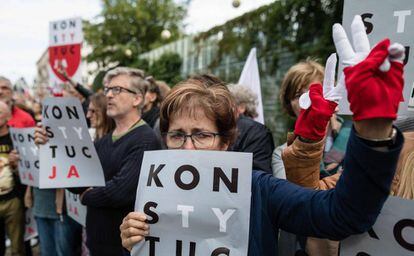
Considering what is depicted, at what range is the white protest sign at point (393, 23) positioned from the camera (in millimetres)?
1273

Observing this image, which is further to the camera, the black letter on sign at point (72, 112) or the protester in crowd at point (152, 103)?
the protester in crowd at point (152, 103)

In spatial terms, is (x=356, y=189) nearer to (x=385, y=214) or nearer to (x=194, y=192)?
(x=385, y=214)

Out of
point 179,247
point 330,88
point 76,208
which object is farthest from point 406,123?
point 76,208

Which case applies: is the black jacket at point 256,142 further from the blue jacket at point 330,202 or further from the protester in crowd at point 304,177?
the blue jacket at point 330,202

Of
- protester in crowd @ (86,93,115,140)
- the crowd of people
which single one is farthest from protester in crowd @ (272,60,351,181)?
protester in crowd @ (86,93,115,140)

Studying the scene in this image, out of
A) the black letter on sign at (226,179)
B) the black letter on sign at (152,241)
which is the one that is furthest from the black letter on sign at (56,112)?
the black letter on sign at (226,179)

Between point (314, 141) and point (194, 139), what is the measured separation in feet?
1.37

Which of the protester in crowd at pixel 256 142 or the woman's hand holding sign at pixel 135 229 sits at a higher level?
the protester in crowd at pixel 256 142

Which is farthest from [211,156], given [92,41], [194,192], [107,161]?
[92,41]

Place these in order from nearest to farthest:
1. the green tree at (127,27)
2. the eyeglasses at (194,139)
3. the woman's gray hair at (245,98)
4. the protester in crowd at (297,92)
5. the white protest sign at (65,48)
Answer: the eyeglasses at (194,139) < the protester in crowd at (297,92) < the woman's gray hair at (245,98) < the white protest sign at (65,48) < the green tree at (127,27)

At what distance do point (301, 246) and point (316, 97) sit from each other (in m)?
0.63

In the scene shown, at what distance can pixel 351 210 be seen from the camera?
0.89m

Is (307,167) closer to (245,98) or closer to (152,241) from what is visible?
(152,241)

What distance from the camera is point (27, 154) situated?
3.27 meters
